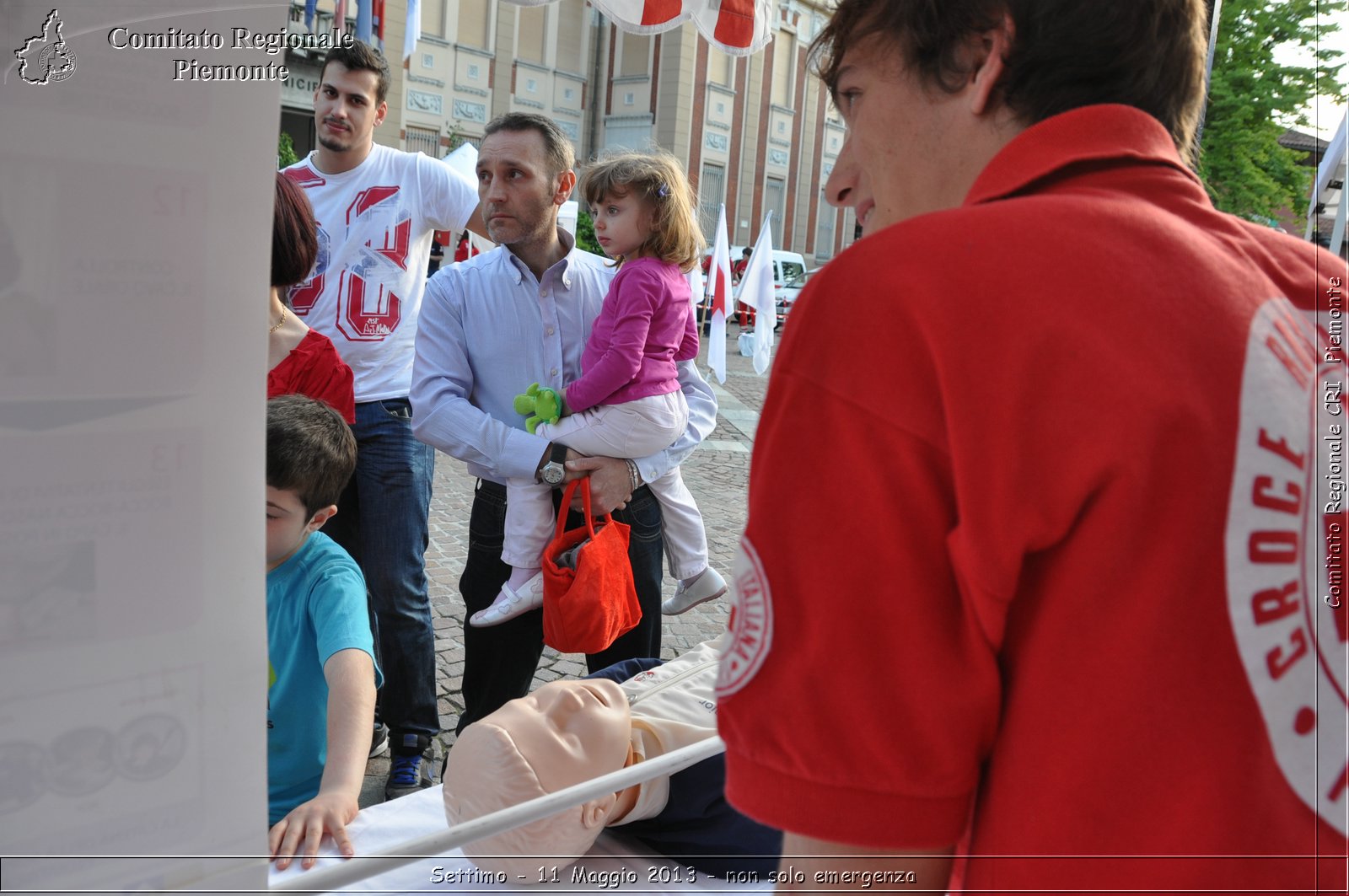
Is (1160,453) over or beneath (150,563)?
over

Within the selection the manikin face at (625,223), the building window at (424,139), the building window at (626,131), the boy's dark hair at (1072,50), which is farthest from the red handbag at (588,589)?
the building window at (626,131)

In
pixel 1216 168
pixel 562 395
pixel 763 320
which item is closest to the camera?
pixel 562 395

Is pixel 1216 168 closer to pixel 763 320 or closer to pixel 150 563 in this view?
pixel 763 320

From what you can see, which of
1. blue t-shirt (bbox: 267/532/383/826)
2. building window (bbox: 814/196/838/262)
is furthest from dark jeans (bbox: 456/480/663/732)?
building window (bbox: 814/196/838/262)

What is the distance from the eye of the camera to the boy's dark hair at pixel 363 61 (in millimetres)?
3330

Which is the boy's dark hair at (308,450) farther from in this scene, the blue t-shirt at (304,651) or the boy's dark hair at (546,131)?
the boy's dark hair at (546,131)

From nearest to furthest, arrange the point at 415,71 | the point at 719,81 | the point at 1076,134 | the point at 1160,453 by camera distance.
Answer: the point at 1160,453 → the point at 1076,134 → the point at 415,71 → the point at 719,81

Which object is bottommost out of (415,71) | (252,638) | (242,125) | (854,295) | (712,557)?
(712,557)

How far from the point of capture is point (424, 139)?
23.9 meters

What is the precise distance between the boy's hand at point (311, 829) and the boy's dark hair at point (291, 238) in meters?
1.26

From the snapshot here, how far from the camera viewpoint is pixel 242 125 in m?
0.90

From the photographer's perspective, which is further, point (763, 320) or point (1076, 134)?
point (763, 320)

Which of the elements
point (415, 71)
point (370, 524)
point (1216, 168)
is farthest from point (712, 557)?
point (415, 71)

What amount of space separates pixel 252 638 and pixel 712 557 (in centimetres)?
512
